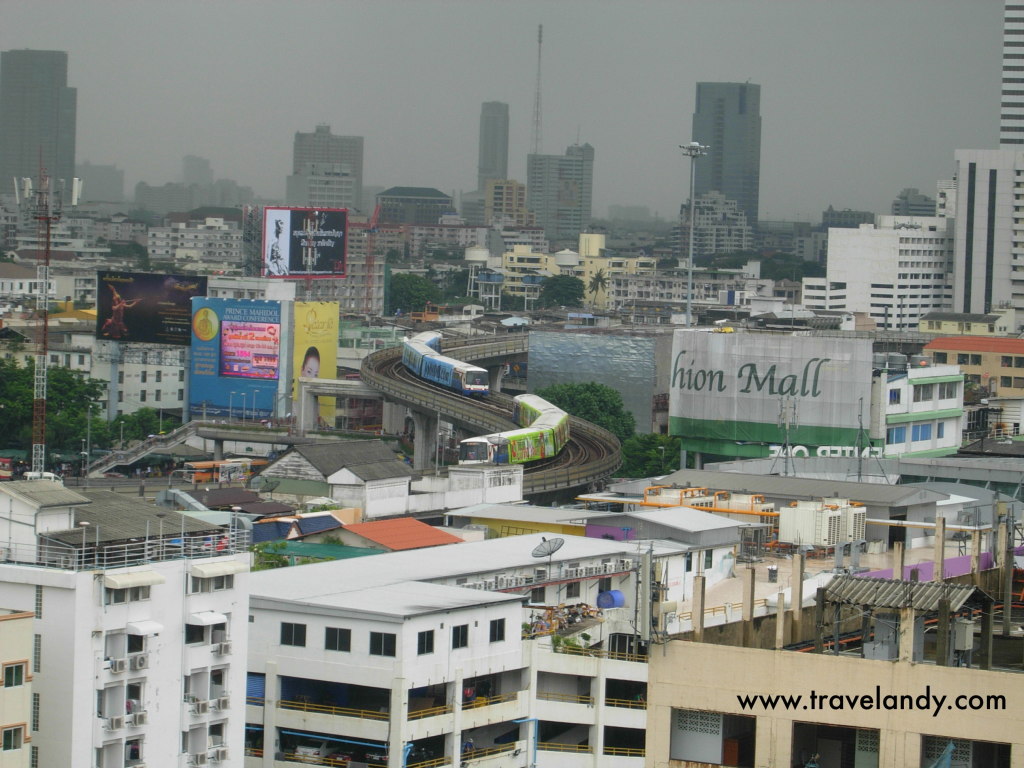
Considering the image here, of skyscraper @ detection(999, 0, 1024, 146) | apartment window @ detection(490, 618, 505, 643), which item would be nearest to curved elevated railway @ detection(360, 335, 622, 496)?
apartment window @ detection(490, 618, 505, 643)

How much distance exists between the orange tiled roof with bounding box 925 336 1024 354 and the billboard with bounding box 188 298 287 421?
2857 cm

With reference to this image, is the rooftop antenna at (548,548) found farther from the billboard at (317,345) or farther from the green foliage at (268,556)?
the billboard at (317,345)

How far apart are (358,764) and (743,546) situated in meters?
12.4

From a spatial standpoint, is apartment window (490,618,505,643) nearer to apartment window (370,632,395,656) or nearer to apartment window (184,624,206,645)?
apartment window (370,632,395,656)

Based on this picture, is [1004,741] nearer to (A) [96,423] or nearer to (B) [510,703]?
(B) [510,703]

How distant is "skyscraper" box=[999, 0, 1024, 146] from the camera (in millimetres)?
138125

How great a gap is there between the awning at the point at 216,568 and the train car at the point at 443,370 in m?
47.1

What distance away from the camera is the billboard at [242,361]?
74.4 meters

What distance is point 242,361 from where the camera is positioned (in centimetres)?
7469

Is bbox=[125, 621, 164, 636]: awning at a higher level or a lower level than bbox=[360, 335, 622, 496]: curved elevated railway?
higher

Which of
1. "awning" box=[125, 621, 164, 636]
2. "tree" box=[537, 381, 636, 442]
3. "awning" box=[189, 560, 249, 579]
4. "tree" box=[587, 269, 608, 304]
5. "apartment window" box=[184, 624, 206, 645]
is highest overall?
"tree" box=[587, 269, 608, 304]

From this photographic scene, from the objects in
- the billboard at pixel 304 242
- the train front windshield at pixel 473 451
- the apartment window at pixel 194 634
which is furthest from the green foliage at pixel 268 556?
the billboard at pixel 304 242

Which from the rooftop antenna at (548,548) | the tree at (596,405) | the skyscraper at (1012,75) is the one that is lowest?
the tree at (596,405)

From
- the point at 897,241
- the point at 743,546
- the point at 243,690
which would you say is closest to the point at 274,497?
the point at 743,546
